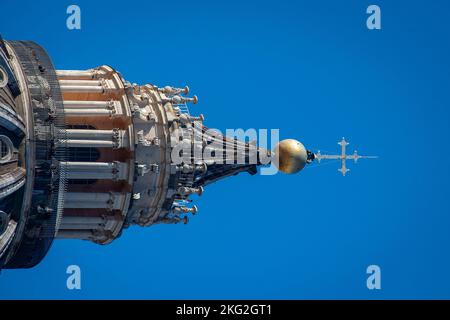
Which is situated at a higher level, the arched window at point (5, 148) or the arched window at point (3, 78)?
the arched window at point (3, 78)

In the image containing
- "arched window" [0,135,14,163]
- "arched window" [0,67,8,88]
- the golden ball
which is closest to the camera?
"arched window" [0,135,14,163]

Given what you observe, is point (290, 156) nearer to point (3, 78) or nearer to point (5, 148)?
point (3, 78)

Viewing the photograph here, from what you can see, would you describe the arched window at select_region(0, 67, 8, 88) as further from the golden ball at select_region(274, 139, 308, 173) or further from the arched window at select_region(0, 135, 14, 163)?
the golden ball at select_region(274, 139, 308, 173)

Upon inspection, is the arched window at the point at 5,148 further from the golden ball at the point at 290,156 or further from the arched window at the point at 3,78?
the golden ball at the point at 290,156

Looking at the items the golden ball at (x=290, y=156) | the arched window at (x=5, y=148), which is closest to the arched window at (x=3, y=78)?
the arched window at (x=5, y=148)

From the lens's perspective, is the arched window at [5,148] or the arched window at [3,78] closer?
the arched window at [5,148]

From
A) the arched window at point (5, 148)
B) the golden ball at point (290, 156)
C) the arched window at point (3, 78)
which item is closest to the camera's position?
the arched window at point (5, 148)

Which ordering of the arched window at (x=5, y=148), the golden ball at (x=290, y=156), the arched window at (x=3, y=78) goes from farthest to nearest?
the golden ball at (x=290, y=156) < the arched window at (x=3, y=78) < the arched window at (x=5, y=148)

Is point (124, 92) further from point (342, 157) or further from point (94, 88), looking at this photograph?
point (342, 157)

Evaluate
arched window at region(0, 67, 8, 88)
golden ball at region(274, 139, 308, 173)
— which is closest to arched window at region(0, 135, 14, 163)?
arched window at region(0, 67, 8, 88)
